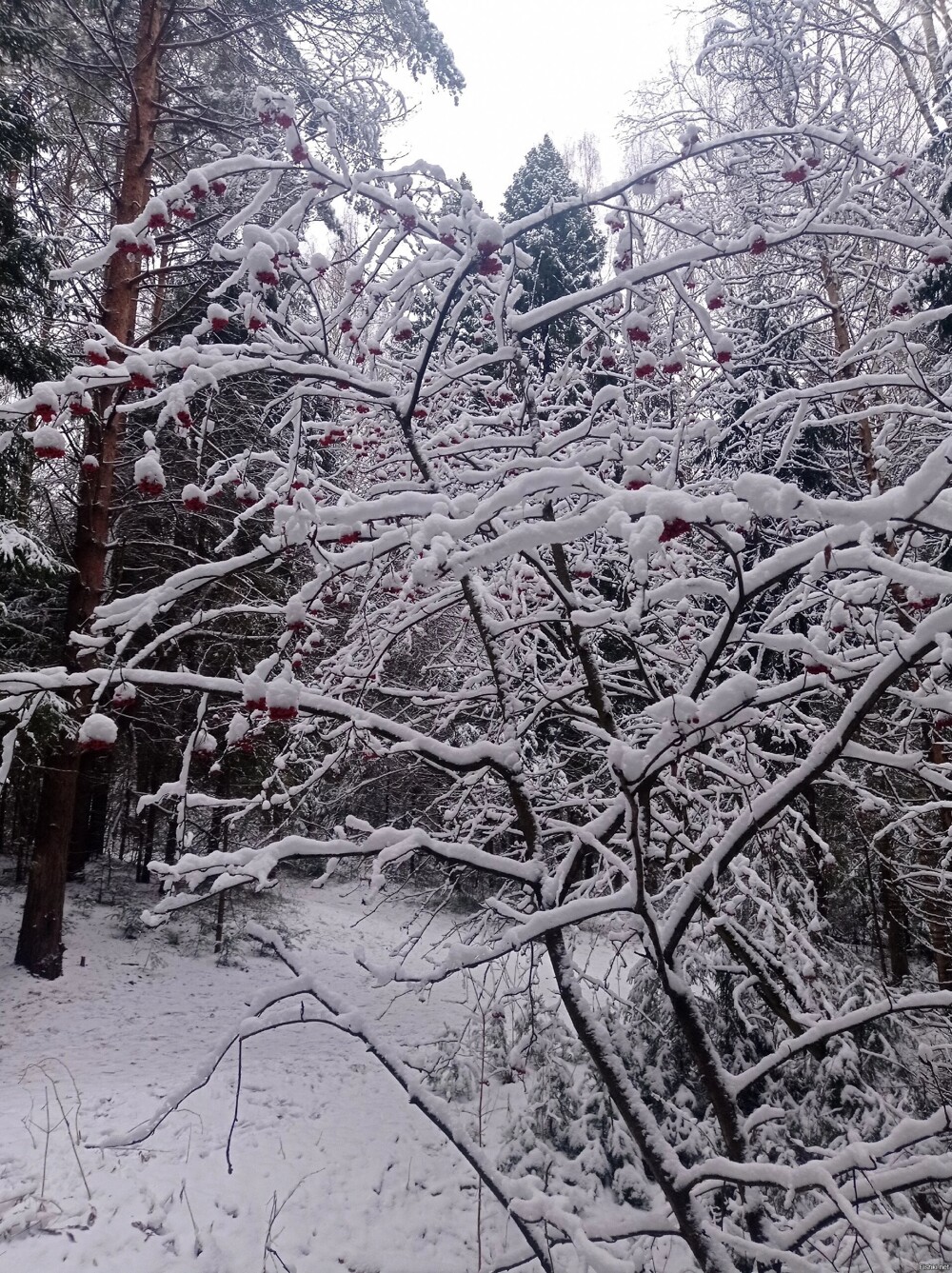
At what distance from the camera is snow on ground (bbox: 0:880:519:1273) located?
13.3ft

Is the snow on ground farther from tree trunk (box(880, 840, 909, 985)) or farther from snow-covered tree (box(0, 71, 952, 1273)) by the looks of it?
tree trunk (box(880, 840, 909, 985))

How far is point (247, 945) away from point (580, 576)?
28.1 ft

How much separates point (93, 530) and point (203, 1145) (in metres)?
5.29

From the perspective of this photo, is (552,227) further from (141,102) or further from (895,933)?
(895,933)

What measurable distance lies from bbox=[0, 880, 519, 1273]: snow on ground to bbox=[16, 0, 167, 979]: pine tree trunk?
0.48 metres

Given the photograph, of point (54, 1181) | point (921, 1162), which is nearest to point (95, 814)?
point (54, 1181)

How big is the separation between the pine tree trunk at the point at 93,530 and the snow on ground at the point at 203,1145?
478 mm

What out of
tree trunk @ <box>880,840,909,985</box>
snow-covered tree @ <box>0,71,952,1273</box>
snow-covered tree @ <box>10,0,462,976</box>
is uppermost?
snow-covered tree @ <box>10,0,462,976</box>

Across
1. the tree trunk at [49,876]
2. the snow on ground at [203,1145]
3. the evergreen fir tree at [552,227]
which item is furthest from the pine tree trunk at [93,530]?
the evergreen fir tree at [552,227]

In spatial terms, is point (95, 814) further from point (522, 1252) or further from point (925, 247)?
point (925, 247)

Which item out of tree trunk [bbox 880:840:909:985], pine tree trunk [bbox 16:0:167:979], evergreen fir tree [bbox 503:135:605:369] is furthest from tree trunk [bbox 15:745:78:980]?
tree trunk [bbox 880:840:909:985]

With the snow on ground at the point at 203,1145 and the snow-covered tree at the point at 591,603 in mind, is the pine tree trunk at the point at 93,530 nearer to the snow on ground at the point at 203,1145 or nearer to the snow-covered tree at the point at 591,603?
the snow on ground at the point at 203,1145

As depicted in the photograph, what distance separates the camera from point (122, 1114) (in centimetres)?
520

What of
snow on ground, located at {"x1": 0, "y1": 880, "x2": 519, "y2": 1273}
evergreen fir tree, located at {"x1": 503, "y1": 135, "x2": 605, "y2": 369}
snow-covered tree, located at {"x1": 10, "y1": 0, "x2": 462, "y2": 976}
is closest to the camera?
snow on ground, located at {"x1": 0, "y1": 880, "x2": 519, "y2": 1273}
